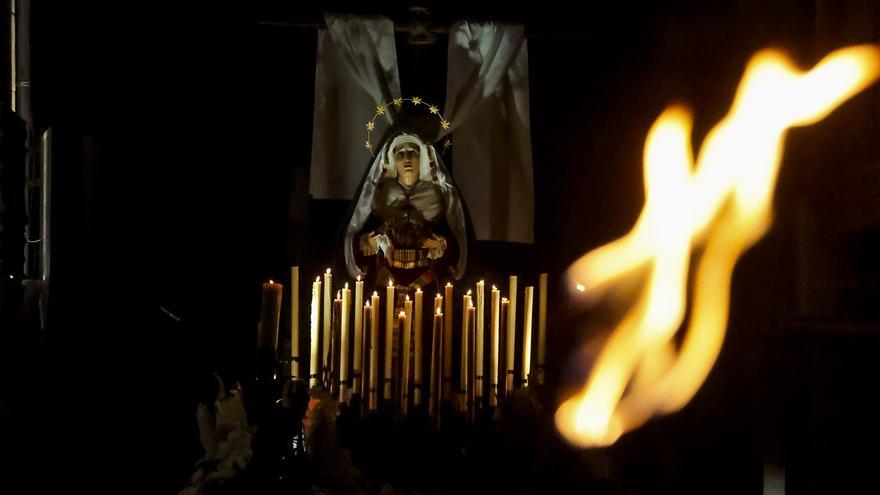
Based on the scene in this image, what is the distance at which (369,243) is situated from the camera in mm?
4848

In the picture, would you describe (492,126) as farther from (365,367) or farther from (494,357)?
(365,367)

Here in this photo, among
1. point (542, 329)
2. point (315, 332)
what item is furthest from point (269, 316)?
point (542, 329)

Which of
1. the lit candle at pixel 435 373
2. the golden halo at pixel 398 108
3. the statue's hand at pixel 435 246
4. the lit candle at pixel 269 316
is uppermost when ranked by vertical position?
the golden halo at pixel 398 108

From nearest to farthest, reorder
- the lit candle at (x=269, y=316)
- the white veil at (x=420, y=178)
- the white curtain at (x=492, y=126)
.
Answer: the lit candle at (x=269, y=316)
the white veil at (x=420, y=178)
the white curtain at (x=492, y=126)

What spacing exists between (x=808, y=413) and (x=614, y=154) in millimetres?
2302

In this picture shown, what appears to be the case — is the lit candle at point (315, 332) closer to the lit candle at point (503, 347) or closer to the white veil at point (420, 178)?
the white veil at point (420, 178)

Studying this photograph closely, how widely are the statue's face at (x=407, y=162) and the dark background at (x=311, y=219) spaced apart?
0.67 metres

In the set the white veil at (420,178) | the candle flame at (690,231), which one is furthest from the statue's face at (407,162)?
the candle flame at (690,231)

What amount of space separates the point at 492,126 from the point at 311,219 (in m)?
1.30

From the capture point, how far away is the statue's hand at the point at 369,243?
4820 mm

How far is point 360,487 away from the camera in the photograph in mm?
3191

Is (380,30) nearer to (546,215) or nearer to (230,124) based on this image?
(230,124)

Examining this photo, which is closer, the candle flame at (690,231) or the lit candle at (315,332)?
the candle flame at (690,231)

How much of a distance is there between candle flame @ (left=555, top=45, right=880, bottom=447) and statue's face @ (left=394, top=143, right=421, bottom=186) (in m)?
1.28
